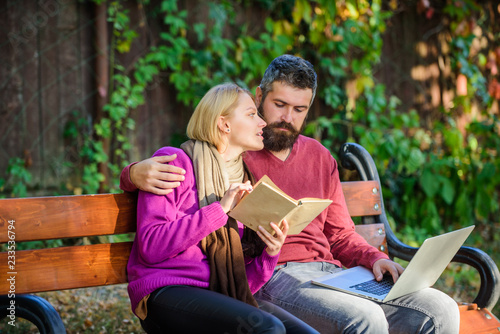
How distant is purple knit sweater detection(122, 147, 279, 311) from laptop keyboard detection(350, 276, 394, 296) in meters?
0.37

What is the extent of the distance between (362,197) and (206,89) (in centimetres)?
221

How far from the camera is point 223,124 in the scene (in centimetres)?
215

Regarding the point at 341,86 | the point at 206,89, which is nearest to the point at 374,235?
the point at 206,89

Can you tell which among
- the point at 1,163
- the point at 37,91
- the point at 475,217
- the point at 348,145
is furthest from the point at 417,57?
the point at 1,163

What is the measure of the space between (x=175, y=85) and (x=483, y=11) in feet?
11.6

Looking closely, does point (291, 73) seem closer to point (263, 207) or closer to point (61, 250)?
point (263, 207)

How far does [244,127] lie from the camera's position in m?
2.15

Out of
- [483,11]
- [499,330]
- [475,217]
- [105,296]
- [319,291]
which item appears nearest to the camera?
[319,291]

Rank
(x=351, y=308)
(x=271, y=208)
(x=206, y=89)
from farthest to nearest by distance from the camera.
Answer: (x=206, y=89), (x=351, y=308), (x=271, y=208)

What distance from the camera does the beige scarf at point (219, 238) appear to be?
1.96 metres

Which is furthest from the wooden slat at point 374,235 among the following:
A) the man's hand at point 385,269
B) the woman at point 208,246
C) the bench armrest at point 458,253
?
the woman at point 208,246

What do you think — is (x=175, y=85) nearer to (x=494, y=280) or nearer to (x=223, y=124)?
(x=223, y=124)

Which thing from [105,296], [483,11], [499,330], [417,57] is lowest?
[105,296]

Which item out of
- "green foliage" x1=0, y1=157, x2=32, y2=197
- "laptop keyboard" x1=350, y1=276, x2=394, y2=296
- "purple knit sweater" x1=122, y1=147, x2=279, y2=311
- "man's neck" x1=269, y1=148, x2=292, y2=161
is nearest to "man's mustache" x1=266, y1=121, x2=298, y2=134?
"man's neck" x1=269, y1=148, x2=292, y2=161
